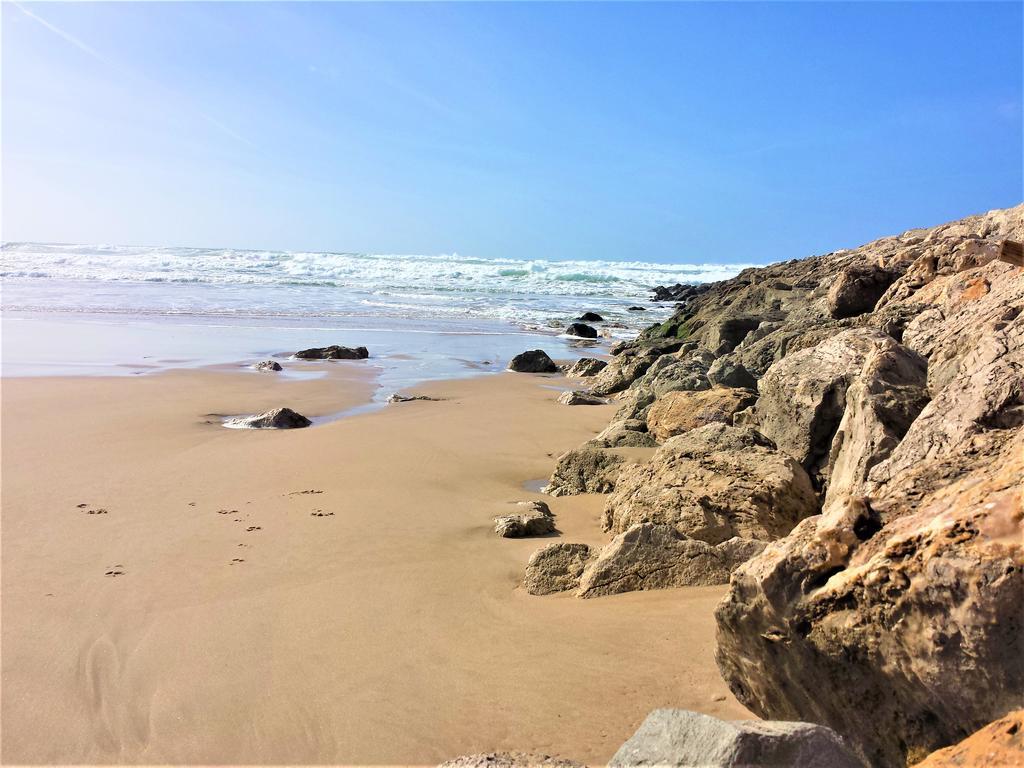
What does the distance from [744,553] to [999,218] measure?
44.2 ft

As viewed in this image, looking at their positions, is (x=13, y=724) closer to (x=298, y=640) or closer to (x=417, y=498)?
(x=298, y=640)

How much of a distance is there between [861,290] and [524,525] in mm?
5006

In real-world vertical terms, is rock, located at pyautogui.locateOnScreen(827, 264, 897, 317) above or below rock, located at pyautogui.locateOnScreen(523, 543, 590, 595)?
above

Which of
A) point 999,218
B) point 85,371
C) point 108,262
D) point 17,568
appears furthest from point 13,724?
point 108,262

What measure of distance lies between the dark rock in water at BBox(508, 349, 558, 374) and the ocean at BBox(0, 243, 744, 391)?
0.48 m

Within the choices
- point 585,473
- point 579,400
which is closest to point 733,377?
point 585,473

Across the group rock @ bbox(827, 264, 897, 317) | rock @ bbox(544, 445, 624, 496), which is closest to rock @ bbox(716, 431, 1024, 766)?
rock @ bbox(544, 445, 624, 496)

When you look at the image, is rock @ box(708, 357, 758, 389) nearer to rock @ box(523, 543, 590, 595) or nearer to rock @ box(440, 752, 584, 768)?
rock @ box(523, 543, 590, 595)

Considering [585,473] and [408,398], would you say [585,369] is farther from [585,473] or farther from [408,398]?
[585,473]

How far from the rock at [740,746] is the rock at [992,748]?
0.71 ft

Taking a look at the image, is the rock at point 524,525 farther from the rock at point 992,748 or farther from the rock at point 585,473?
the rock at point 992,748

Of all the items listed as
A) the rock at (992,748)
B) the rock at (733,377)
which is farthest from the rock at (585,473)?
the rock at (992,748)

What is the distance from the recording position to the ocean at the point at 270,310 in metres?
14.6

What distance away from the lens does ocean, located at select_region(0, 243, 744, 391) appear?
14562 millimetres
